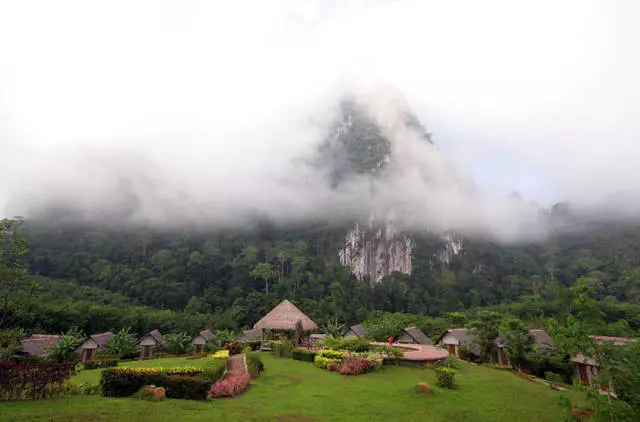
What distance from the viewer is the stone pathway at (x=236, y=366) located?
17847mm

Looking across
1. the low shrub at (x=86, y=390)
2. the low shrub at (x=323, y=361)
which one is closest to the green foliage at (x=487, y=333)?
the low shrub at (x=323, y=361)

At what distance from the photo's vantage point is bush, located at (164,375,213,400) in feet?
39.8

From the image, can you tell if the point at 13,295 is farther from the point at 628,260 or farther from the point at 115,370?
the point at 628,260

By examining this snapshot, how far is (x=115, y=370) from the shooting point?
39.3ft

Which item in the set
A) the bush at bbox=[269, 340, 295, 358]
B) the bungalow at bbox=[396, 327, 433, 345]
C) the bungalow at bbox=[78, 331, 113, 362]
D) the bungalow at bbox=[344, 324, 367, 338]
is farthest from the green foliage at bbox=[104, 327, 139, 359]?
the bungalow at bbox=[396, 327, 433, 345]

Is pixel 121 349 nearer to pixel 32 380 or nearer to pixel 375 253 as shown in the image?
pixel 32 380

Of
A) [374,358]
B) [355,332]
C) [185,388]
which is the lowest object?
[185,388]

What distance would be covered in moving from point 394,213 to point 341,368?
90218 millimetres

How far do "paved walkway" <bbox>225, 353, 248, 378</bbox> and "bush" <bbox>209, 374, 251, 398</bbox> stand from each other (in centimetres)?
253

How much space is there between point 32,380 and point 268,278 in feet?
228

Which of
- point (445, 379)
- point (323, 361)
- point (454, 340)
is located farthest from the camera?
point (454, 340)

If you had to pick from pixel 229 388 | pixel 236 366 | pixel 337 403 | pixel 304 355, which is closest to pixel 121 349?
pixel 304 355

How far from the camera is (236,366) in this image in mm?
19516

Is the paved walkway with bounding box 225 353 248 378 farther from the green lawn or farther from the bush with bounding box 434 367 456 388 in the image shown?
the bush with bounding box 434 367 456 388
